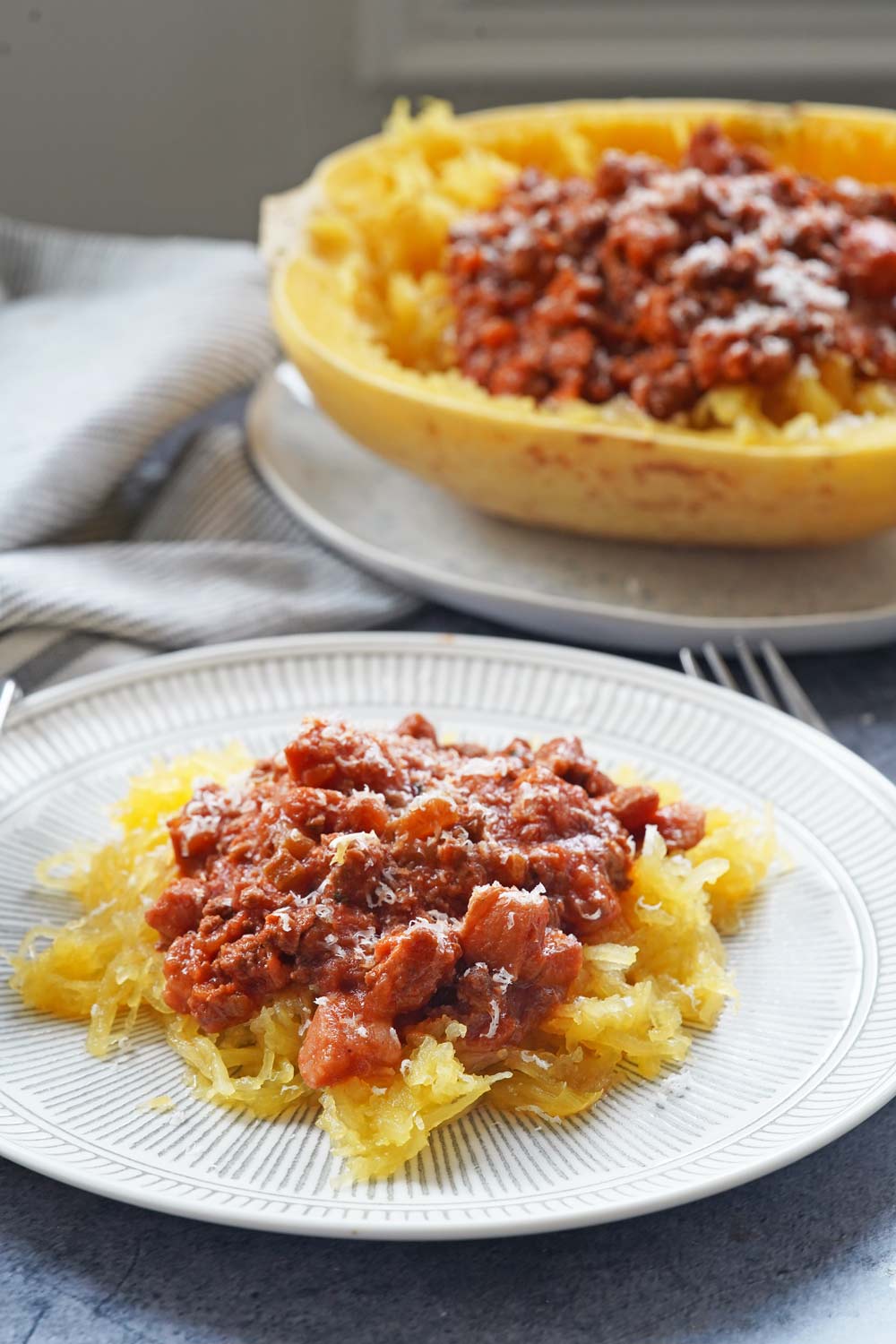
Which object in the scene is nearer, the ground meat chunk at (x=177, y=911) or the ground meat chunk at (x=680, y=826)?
the ground meat chunk at (x=177, y=911)

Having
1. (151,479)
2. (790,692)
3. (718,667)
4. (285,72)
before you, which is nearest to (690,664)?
(718,667)

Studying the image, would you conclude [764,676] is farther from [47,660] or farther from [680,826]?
[47,660]

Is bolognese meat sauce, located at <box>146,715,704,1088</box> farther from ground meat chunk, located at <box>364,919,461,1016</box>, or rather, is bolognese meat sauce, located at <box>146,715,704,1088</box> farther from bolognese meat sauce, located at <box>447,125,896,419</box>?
bolognese meat sauce, located at <box>447,125,896,419</box>

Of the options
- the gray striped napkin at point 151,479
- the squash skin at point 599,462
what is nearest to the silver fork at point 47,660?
the gray striped napkin at point 151,479

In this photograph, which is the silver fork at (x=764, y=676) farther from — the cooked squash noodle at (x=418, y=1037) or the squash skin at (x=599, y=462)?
the cooked squash noodle at (x=418, y=1037)

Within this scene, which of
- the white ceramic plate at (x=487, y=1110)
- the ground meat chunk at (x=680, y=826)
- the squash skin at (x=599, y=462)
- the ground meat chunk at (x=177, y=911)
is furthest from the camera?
the squash skin at (x=599, y=462)

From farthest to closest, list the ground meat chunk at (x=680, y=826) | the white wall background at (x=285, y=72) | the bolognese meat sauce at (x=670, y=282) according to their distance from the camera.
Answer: the white wall background at (x=285, y=72)
the bolognese meat sauce at (x=670, y=282)
the ground meat chunk at (x=680, y=826)
